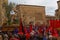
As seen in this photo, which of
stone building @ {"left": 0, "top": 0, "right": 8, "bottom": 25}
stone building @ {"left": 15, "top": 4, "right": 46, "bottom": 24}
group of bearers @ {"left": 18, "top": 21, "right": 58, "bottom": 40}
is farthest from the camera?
stone building @ {"left": 15, "top": 4, "right": 46, "bottom": 24}

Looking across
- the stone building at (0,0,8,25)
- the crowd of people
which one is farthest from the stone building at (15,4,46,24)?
the crowd of people

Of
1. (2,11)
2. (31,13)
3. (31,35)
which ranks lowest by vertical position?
(31,35)

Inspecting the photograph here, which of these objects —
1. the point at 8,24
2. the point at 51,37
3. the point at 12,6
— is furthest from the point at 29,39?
the point at 12,6

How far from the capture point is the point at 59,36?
20.3 feet

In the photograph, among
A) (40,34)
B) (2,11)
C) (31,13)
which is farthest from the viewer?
(31,13)

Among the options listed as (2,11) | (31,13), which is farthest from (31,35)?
(31,13)

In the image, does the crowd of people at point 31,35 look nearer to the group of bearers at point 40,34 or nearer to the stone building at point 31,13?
the group of bearers at point 40,34

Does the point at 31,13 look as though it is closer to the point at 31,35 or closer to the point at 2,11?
the point at 2,11

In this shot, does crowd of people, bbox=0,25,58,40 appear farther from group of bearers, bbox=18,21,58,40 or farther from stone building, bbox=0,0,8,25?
stone building, bbox=0,0,8,25

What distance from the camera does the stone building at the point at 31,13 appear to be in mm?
7805

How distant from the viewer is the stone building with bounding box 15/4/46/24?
25.6ft

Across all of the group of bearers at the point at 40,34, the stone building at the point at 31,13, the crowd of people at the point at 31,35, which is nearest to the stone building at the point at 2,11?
the stone building at the point at 31,13

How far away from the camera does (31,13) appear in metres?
8.15

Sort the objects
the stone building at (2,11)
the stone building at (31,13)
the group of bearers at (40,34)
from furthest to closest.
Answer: the stone building at (31,13) < the stone building at (2,11) < the group of bearers at (40,34)
